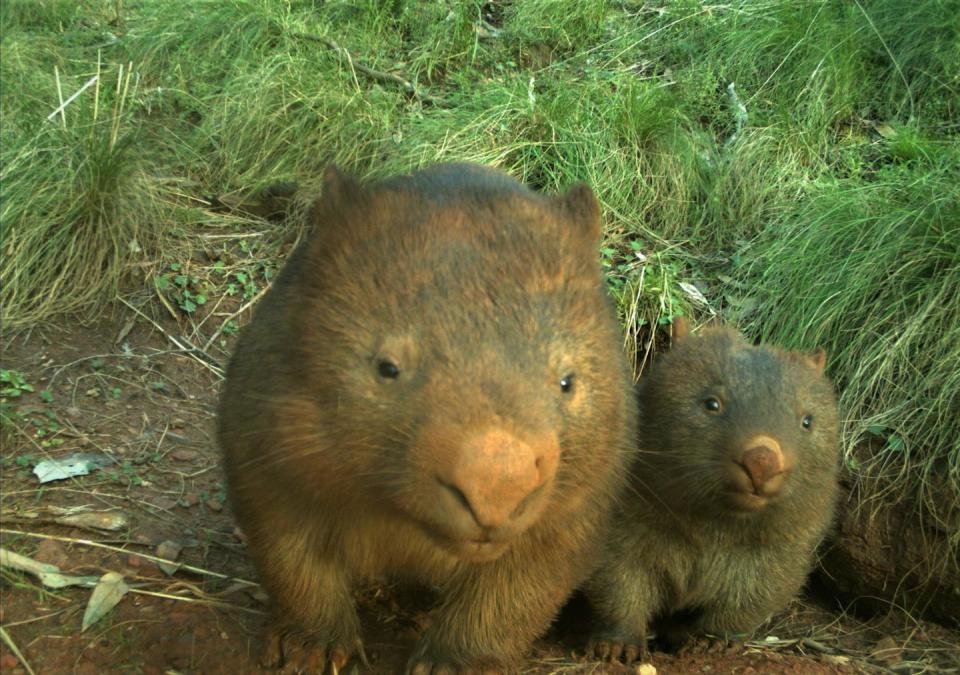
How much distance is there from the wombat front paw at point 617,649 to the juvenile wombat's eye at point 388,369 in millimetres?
2005

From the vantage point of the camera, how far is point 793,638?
4.89 meters

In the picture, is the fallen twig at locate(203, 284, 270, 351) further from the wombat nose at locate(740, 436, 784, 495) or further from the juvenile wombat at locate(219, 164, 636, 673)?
the wombat nose at locate(740, 436, 784, 495)

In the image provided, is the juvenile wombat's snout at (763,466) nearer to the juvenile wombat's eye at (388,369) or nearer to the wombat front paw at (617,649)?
the wombat front paw at (617,649)

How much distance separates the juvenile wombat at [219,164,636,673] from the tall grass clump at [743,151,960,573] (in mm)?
2088

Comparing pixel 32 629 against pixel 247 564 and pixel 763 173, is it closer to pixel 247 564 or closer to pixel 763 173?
pixel 247 564

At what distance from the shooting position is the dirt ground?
3.60m

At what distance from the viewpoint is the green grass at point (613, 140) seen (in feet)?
18.0

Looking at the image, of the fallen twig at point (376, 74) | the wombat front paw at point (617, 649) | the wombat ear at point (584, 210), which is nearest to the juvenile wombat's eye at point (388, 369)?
the wombat ear at point (584, 210)

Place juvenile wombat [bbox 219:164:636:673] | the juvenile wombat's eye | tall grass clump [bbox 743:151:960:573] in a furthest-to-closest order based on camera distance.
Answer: tall grass clump [bbox 743:151:960:573]
the juvenile wombat's eye
juvenile wombat [bbox 219:164:636:673]

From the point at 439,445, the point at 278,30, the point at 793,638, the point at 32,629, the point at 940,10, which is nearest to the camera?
the point at 439,445

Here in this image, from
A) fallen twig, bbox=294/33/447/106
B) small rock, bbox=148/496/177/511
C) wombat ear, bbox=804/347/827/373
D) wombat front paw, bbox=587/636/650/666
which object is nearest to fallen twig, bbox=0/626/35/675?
small rock, bbox=148/496/177/511

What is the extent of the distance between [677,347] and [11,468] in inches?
106

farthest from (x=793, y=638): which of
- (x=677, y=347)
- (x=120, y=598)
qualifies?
(x=120, y=598)

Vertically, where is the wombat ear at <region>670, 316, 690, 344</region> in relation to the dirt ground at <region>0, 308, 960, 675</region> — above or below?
above
